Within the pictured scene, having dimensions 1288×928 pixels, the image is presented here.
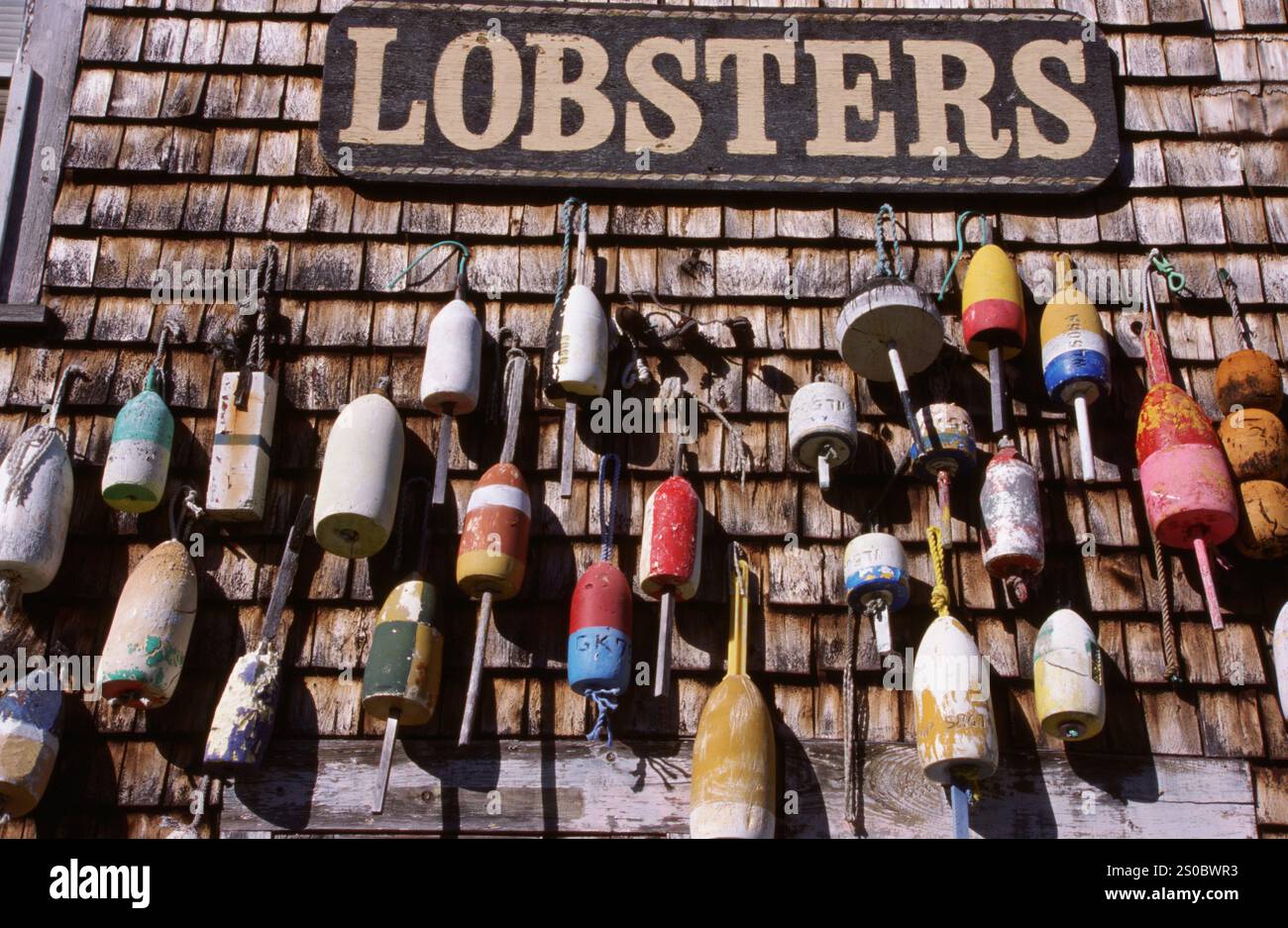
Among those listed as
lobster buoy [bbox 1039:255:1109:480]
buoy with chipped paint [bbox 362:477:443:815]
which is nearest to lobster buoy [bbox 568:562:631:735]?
buoy with chipped paint [bbox 362:477:443:815]

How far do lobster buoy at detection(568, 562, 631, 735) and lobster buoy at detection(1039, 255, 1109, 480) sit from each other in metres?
1.58

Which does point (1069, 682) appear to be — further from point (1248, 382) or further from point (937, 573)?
point (1248, 382)

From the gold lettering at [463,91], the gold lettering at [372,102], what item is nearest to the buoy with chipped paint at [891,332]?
the gold lettering at [463,91]

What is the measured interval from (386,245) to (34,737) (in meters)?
2.06

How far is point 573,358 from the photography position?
483cm

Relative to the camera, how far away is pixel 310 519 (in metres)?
4.75

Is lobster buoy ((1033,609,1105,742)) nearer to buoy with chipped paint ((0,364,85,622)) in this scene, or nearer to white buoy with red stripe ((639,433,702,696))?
white buoy with red stripe ((639,433,702,696))

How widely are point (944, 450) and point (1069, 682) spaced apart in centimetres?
84

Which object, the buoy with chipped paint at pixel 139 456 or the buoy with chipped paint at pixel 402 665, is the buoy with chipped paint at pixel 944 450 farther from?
the buoy with chipped paint at pixel 139 456

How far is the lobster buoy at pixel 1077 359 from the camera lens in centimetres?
481

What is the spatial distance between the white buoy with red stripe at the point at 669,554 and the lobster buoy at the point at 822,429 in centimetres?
41

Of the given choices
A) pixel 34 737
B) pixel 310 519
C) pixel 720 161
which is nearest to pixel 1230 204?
pixel 720 161

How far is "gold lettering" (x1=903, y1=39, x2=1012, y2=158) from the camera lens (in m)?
5.46
